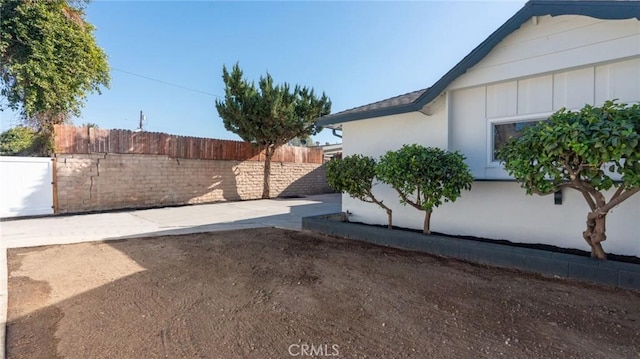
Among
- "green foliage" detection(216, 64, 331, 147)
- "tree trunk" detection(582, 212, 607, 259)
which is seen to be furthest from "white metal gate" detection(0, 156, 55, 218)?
"tree trunk" detection(582, 212, 607, 259)

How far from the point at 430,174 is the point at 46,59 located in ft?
34.5

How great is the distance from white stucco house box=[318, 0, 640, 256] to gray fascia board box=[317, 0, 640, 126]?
0.01m

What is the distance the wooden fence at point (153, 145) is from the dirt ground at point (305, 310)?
5947 millimetres

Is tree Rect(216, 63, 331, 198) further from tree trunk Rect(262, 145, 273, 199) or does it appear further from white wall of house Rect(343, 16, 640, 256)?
white wall of house Rect(343, 16, 640, 256)

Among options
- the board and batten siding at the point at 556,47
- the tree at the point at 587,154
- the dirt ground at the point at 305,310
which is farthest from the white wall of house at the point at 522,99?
the dirt ground at the point at 305,310

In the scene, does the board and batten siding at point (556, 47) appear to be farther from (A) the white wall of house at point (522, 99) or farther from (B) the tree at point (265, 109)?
(B) the tree at point (265, 109)

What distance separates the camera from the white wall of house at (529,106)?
398 cm

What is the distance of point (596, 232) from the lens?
361cm

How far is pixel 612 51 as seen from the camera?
3.91m

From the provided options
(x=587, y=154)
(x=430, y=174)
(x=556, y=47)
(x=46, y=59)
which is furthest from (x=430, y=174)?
(x=46, y=59)

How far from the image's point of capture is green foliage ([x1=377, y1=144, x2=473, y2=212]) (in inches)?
184

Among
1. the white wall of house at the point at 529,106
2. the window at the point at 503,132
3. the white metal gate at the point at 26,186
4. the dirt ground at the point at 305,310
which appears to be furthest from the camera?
the white metal gate at the point at 26,186

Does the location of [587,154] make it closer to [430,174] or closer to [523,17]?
[430,174]

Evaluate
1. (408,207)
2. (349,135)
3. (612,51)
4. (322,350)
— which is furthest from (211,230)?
(612,51)
